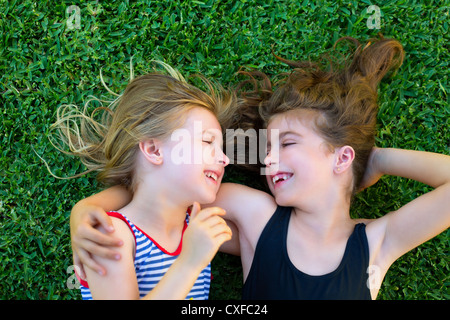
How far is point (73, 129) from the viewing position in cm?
247

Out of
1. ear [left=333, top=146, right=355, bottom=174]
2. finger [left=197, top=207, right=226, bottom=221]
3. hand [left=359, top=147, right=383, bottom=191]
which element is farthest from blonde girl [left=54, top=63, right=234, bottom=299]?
hand [left=359, top=147, right=383, bottom=191]

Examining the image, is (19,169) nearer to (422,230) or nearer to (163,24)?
(163,24)

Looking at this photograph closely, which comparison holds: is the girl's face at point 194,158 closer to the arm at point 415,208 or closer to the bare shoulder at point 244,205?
the bare shoulder at point 244,205

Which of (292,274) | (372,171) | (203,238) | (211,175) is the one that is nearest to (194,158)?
(211,175)

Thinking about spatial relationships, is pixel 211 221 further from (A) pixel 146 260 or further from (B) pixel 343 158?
(B) pixel 343 158

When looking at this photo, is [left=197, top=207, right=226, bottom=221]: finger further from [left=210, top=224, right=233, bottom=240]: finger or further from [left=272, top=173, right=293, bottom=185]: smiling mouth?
[left=272, top=173, right=293, bottom=185]: smiling mouth

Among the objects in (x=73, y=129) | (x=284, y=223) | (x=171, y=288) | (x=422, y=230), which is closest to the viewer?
(x=171, y=288)

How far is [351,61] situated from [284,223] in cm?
101

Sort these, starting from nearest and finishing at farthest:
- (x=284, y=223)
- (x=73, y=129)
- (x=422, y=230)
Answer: (x=422, y=230) → (x=284, y=223) → (x=73, y=129)

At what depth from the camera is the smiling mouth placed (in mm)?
2141

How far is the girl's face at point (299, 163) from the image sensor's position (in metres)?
2.09

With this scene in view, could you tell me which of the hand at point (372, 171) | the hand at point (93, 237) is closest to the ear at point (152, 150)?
the hand at point (93, 237)
